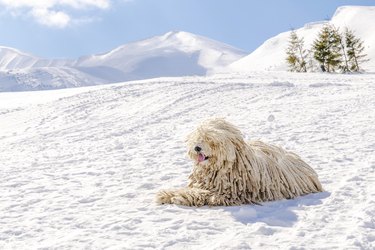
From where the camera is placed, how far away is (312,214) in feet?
16.0

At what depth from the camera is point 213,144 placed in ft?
18.0

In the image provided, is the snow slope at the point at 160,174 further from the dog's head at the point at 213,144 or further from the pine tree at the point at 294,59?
the pine tree at the point at 294,59

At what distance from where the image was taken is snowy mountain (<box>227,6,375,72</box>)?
13012 cm

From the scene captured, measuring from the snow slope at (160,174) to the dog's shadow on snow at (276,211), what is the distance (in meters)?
0.01

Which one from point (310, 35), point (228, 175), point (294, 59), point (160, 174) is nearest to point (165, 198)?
point (228, 175)

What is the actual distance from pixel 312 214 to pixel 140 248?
1.85m

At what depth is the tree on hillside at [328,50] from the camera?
148ft

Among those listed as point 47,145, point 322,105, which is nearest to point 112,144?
point 47,145

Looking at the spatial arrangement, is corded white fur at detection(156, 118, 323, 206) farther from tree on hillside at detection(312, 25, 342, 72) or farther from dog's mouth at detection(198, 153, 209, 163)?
tree on hillside at detection(312, 25, 342, 72)

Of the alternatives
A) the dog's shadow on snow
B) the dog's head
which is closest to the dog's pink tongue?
the dog's head

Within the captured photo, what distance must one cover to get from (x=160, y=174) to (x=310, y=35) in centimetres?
14858

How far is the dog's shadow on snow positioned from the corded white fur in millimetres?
150

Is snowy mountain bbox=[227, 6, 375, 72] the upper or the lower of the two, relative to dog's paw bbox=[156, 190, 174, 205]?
upper

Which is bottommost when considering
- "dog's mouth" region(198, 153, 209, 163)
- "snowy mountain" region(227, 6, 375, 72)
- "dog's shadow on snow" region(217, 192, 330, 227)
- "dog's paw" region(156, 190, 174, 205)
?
"dog's shadow on snow" region(217, 192, 330, 227)
